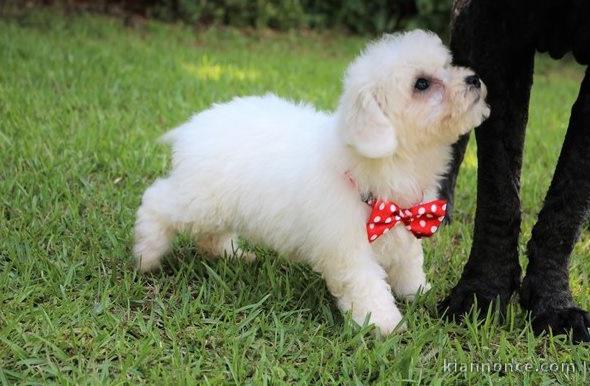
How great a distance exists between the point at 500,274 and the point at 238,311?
40.7 inches

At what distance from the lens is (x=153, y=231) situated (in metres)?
3.24

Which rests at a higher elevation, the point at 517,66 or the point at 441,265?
the point at 517,66

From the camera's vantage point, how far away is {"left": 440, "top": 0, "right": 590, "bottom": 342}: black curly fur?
2773mm

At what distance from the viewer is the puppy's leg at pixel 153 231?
3.23 m

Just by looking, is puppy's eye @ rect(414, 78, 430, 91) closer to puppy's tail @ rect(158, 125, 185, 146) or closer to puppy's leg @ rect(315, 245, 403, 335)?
puppy's leg @ rect(315, 245, 403, 335)

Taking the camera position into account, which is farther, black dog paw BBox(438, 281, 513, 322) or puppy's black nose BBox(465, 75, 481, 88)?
black dog paw BBox(438, 281, 513, 322)

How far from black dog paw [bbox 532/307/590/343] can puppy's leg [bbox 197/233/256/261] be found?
1288 millimetres

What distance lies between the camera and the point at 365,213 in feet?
9.27

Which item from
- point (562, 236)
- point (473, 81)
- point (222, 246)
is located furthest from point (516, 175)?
point (222, 246)

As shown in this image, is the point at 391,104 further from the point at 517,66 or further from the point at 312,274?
the point at 312,274

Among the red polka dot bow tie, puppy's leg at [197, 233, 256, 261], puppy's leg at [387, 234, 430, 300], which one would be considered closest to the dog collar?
the red polka dot bow tie

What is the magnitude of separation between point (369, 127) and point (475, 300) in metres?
0.82

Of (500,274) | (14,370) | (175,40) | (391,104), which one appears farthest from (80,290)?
(175,40)

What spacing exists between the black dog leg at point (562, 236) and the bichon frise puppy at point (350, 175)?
14.4 inches
